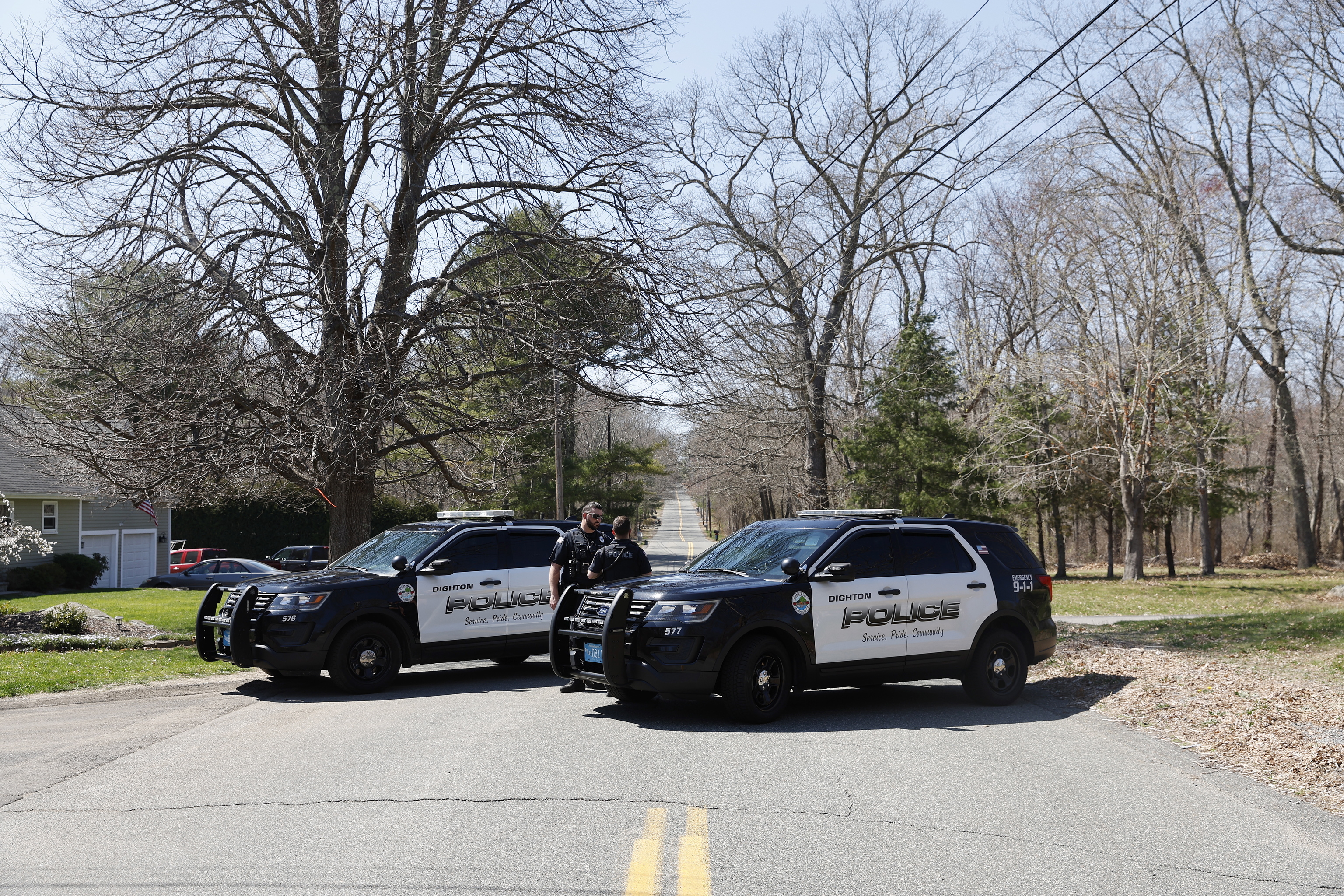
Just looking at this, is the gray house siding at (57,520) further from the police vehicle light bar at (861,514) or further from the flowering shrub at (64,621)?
the police vehicle light bar at (861,514)

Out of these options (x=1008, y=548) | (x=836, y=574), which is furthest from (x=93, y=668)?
(x=1008, y=548)

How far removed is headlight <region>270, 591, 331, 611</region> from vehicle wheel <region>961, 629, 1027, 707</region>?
6627mm

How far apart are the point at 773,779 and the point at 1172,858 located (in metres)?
2.43

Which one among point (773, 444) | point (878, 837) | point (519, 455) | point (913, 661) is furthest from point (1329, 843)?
point (773, 444)

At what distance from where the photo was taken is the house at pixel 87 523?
34719mm

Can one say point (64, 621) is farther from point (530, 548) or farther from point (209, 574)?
point (209, 574)

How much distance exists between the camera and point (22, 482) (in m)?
34.8

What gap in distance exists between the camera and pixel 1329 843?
5.95 meters

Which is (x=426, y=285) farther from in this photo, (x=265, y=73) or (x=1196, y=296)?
(x=1196, y=296)

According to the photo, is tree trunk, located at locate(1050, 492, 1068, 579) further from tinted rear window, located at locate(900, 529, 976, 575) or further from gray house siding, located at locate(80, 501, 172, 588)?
gray house siding, located at locate(80, 501, 172, 588)

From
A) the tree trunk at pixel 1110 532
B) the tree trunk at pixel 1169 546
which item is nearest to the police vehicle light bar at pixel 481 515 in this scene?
the tree trunk at pixel 1110 532

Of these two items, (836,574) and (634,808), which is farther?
(836,574)

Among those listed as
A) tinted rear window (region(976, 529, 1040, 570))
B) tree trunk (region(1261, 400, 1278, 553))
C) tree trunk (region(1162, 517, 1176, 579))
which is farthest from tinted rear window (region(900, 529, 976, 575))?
tree trunk (region(1261, 400, 1278, 553))

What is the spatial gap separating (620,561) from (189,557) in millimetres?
34514
